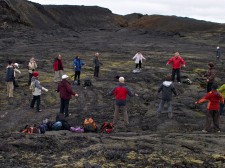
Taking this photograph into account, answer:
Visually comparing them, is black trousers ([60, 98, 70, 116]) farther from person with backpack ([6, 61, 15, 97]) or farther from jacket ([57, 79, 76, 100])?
person with backpack ([6, 61, 15, 97])

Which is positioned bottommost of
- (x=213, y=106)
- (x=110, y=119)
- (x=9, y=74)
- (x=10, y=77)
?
(x=110, y=119)

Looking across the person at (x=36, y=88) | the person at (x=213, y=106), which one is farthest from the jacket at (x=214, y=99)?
the person at (x=36, y=88)

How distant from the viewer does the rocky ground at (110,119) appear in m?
9.59

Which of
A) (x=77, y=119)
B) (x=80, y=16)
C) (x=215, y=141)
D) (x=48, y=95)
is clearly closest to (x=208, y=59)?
(x=48, y=95)

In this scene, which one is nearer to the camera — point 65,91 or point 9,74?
point 65,91

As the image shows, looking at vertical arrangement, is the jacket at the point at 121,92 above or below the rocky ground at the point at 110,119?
above

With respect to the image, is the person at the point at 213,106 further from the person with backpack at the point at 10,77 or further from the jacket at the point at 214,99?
the person with backpack at the point at 10,77

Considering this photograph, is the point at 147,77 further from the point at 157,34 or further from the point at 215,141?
the point at 157,34

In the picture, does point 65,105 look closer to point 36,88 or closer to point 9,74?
point 36,88

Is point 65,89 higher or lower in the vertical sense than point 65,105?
higher

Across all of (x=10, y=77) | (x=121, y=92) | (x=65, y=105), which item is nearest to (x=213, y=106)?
(x=121, y=92)

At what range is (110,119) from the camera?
1594 cm

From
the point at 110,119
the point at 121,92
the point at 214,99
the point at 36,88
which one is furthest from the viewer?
the point at 36,88

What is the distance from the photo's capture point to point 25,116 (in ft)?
54.4
